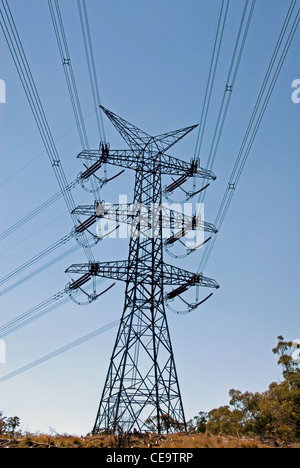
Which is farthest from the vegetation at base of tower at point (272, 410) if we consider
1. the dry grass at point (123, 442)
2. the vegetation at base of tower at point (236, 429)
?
the dry grass at point (123, 442)

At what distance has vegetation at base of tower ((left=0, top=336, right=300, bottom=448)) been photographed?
9891 millimetres

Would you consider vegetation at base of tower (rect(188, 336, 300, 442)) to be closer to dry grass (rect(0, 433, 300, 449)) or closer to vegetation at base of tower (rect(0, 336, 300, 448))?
vegetation at base of tower (rect(0, 336, 300, 448))

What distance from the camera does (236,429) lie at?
4097 cm

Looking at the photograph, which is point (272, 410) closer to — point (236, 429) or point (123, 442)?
point (236, 429)

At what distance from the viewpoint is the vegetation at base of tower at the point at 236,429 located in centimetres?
989

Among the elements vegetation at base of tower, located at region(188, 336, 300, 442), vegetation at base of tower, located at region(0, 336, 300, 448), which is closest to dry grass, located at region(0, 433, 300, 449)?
vegetation at base of tower, located at region(0, 336, 300, 448)

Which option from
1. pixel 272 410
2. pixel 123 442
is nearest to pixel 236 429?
pixel 272 410

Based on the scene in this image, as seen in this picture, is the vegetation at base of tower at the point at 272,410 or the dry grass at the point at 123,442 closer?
the dry grass at the point at 123,442

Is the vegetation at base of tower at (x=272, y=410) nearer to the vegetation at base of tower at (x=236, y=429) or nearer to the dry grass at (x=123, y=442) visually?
the vegetation at base of tower at (x=236, y=429)

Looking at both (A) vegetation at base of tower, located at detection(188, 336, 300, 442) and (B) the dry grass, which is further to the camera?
(A) vegetation at base of tower, located at detection(188, 336, 300, 442)
